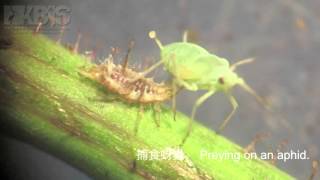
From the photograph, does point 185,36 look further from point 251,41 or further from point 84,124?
point 84,124

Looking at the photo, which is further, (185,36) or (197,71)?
(185,36)

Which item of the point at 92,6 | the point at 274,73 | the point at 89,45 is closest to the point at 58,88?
the point at 89,45

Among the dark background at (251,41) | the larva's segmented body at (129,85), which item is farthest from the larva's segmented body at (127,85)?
the dark background at (251,41)

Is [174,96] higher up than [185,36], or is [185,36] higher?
[185,36]

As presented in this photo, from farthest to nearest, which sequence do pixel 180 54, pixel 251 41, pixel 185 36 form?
1. pixel 251 41
2. pixel 185 36
3. pixel 180 54

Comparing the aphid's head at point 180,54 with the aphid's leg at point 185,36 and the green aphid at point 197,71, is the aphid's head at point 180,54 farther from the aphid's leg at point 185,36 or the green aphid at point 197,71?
the aphid's leg at point 185,36

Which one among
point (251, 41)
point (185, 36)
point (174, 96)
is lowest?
point (174, 96)

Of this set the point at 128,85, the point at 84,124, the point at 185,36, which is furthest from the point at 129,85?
the point at 185,36

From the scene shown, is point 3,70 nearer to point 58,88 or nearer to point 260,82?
point 58,88

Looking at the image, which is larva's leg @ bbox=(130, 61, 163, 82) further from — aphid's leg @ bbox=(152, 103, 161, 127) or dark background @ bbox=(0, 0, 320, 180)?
dark background @ bbox=(0, 0, 320, 180)

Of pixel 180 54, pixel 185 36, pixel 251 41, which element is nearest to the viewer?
pixel 180 54

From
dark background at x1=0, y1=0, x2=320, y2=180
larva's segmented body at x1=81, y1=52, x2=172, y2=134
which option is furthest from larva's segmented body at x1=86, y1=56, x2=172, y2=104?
dark background at x1=0, y1=0, x2=320, y2=180
